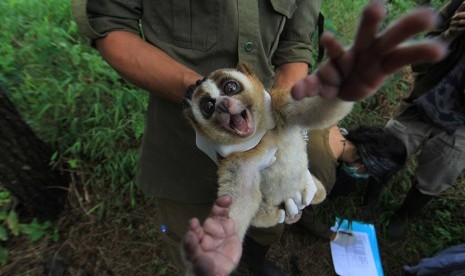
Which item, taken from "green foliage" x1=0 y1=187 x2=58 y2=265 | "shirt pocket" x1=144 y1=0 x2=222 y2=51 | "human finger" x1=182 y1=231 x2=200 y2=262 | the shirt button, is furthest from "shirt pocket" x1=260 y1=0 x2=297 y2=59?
"green foliage" x1=0 y1=187 x2=58 y2=265

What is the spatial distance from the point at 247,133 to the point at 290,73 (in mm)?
594

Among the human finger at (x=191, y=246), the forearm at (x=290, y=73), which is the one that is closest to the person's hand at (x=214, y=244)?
the human finger at (x=191, y=246)

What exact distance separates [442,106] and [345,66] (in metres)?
2.04

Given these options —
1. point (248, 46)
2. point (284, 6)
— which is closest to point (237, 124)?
point (248, 46)

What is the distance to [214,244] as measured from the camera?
3.18 ft

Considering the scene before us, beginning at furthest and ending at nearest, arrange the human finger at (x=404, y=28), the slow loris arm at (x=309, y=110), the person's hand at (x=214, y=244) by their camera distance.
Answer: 1. the slow loris arm at (x=309, y=110)
2. the person's hand at (x=214, y=244)
3. the human finger at (x=404, y=28)

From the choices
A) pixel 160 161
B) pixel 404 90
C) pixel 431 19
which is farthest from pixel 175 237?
pixel 404 90

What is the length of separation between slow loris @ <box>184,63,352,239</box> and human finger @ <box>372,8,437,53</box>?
19.3 inches

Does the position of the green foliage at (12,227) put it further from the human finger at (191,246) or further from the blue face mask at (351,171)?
the blue face mask at (351,171)

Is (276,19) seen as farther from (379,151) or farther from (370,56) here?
(379,151)

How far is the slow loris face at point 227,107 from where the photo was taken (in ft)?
4.26

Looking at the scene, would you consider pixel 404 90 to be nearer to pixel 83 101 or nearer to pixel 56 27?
pixel 83 101

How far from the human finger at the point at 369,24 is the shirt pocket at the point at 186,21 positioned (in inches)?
33.3

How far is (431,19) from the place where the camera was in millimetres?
661
